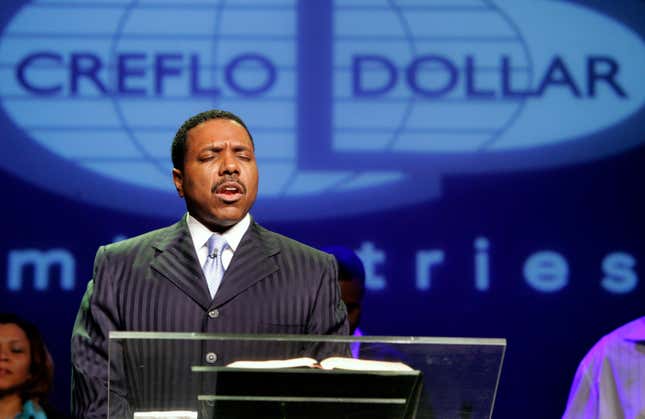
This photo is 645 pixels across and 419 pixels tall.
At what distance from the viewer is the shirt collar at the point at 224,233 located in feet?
8.09

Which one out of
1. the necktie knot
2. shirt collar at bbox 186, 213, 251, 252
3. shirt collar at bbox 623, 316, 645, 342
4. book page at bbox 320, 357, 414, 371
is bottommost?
shirt collar at bbox 623, 316, 645, 342

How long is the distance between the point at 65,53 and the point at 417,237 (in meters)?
1.74

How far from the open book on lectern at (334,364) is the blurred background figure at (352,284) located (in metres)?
2.35

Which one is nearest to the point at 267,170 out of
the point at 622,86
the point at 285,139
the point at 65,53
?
the point at 285,139

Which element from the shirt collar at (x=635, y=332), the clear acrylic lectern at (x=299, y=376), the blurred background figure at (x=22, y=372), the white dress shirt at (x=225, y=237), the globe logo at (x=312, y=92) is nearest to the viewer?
the clear acrylic lectern at (x=299, y=376)

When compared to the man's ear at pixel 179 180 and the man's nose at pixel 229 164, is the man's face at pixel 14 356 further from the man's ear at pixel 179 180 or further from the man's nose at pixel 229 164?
the man's nose at pixel 229 164

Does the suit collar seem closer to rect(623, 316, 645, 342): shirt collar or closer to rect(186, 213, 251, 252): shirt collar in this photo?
rect(186, 213, 251, 252): shirt collar

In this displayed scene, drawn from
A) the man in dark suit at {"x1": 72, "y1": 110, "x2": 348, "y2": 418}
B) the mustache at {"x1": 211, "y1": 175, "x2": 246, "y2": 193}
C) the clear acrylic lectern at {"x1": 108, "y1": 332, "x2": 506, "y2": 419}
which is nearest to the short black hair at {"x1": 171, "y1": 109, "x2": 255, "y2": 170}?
the man in dark suit at {"x1": 72, "y1": 110, "x2": 348, "y2": 418}

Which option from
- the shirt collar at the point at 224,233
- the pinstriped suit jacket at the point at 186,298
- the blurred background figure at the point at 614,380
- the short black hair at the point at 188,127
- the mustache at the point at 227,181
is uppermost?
the short black hair at the point at 188,127

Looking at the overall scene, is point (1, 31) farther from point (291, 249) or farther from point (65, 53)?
point (291, 249)

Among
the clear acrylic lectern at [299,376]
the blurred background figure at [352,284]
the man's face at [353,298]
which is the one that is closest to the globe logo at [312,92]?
the blurred background figure at [352,284]

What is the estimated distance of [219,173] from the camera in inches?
95.0

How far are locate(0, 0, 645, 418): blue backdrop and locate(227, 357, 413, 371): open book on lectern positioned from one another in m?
2.78

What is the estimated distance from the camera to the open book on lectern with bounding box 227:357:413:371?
177 cm
